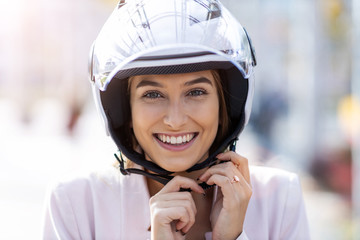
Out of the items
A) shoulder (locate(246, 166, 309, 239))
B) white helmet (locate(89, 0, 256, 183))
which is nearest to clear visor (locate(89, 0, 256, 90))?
white helmet (locate(89, 0, 256, 183))

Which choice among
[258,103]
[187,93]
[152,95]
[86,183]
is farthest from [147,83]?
[258,103]

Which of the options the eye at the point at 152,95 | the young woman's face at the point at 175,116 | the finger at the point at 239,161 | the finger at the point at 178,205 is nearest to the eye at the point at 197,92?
the young woman's face at the point at 175,116

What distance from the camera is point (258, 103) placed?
1052cm

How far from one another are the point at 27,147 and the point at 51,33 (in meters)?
5.23

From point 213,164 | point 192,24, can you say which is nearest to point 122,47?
point 192,24

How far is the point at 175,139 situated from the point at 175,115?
0.10 meters

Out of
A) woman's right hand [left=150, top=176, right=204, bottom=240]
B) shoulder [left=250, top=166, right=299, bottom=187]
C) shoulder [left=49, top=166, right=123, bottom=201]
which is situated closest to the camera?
woman's right hand [left=150, top=176, right=204, bottom=240]

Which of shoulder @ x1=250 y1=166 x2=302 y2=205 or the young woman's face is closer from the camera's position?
the young woman's face

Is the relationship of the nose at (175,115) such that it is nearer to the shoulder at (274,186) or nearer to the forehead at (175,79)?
the forehead at (175,79)

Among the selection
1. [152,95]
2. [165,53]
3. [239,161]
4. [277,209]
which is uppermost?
[165,53]

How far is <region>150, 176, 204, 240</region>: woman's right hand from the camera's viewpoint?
1.90 m

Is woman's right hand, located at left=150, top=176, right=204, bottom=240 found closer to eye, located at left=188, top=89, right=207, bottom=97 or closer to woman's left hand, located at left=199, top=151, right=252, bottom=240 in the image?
woman's left hand, located at left=199, top=151, right=252, bottom=240

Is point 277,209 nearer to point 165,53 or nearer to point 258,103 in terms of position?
point 165,53

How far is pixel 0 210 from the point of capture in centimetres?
659
